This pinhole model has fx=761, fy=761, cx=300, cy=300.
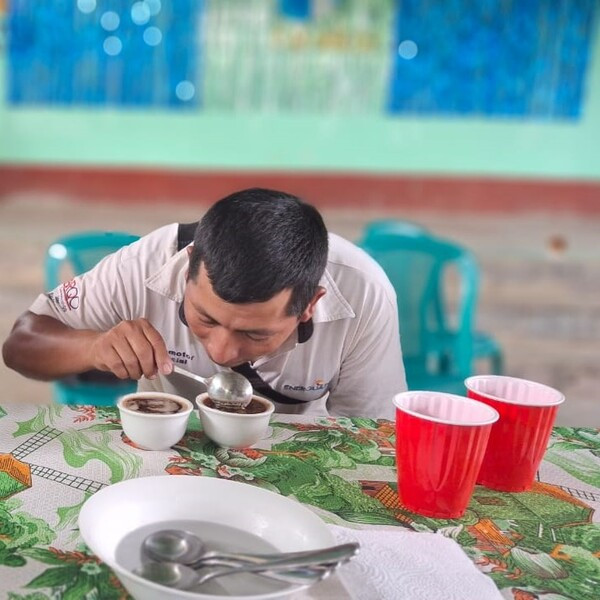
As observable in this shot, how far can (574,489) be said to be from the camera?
107cm

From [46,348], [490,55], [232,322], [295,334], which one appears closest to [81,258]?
[46,348]

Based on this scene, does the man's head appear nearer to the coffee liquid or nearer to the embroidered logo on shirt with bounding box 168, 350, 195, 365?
the coffee liquid

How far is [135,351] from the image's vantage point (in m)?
1.13

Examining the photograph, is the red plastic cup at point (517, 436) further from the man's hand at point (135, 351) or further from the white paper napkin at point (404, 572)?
the man's hand at point (135, 351)

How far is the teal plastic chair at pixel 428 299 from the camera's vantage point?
88.9 inches

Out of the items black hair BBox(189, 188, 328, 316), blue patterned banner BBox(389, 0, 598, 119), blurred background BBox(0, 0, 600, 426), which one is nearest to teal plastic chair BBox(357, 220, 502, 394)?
black hair BBox(189, 188, 328, 316)

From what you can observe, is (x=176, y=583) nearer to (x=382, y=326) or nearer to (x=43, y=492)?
(x=43, y=492)

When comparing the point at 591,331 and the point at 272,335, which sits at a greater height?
the point at 272,335

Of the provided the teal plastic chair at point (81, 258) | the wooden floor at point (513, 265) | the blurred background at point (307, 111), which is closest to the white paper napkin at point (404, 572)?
the teal plastic chair at point (81, 258)

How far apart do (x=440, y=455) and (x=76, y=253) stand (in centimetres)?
121

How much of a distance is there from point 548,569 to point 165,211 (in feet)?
17.8

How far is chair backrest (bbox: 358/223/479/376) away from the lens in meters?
2.28

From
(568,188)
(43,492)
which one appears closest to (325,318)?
(43,492)

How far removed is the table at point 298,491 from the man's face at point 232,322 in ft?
0.40
